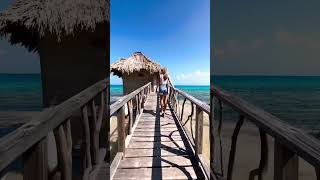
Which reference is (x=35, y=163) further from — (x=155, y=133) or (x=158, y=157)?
(x=155, y=133)

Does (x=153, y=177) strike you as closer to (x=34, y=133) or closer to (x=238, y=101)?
(x=238, y=101)

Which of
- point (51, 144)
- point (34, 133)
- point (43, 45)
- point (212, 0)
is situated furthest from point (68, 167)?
point (43, 45)

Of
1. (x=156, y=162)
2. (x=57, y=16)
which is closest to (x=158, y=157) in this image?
(x=156, y=162)

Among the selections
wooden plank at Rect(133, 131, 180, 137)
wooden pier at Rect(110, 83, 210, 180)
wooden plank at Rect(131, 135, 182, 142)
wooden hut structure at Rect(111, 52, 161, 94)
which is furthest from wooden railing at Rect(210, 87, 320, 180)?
wooden hut structure at Rect(111, 52, 161, 94)

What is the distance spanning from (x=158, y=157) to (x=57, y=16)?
2561 millimetres

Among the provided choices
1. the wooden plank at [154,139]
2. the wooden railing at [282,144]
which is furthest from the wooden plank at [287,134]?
the wooden plank at [154,139]

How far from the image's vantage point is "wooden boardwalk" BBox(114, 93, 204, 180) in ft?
9.59

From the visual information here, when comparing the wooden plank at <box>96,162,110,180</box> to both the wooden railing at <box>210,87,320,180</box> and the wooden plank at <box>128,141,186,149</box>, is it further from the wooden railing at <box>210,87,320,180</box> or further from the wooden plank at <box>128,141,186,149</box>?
the wooden railing at <box>210,87,320,180</box>

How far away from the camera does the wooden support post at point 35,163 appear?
112 cm

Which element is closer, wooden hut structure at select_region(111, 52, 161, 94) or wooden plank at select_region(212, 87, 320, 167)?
wooden plank at select_region(212, 87, 320, 167)

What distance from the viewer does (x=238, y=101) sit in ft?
4.91

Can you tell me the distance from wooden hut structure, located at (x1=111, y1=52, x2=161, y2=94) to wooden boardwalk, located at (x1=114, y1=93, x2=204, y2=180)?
425 inches

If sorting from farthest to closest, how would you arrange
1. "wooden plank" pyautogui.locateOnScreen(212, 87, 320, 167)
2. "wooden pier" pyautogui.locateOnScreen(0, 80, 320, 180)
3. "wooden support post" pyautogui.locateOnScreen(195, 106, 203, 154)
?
1. "wooden support post" pyautogui.locateOnScreen(195, 106, 203, 154)
2. "wooden pier" pyautogui.locateOnScreen(0, 80, 320, 180)
3. "wooden plank" pyautogui.locateOnScreen(212, 87, 320, 167)

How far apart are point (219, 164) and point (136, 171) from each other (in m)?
1.04
